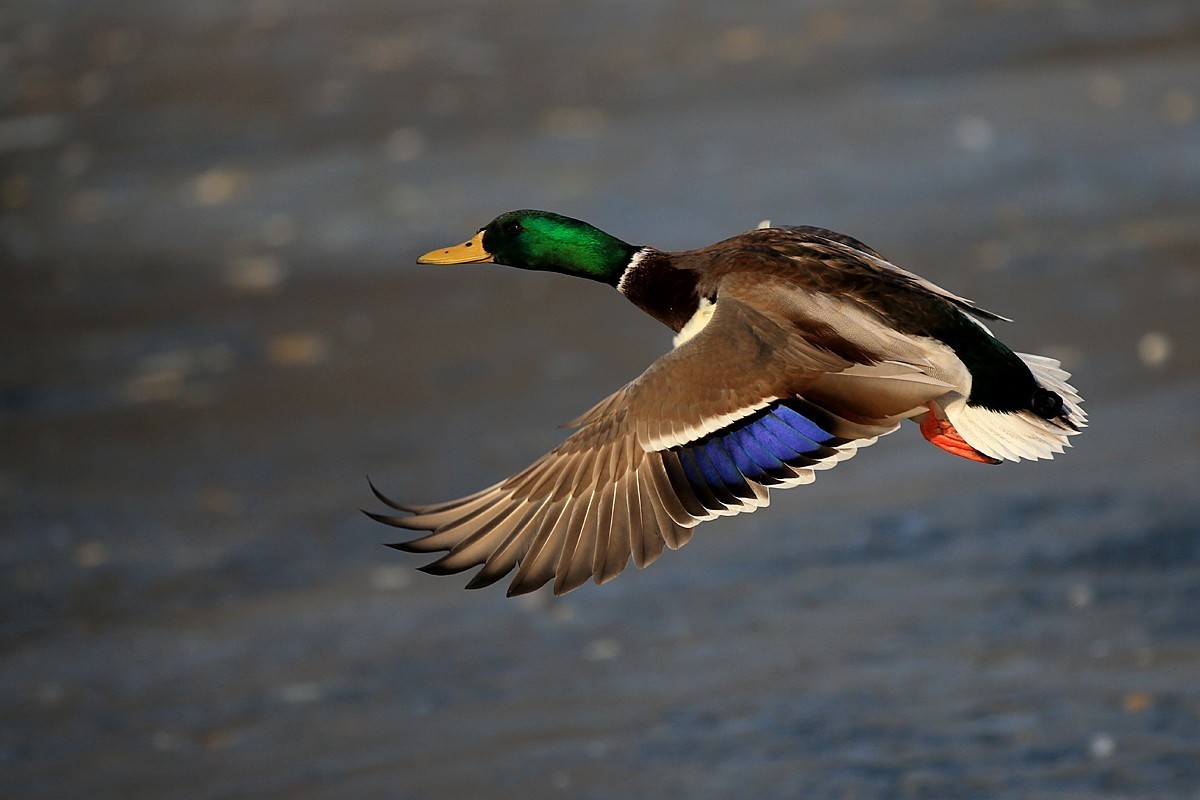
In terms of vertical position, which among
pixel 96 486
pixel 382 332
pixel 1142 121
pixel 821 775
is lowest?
pixel 821 775

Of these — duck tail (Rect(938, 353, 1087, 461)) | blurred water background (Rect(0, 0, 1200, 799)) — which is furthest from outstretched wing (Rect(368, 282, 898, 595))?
blurred water background (Rect(0, 0, 1200, 799))

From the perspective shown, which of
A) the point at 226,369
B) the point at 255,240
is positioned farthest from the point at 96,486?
the point at 255,240

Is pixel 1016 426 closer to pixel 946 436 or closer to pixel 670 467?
pixel 946 436

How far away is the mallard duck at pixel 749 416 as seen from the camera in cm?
420

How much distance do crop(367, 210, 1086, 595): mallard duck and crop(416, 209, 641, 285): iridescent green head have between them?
0.53 meters

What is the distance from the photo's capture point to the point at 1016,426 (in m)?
4.43

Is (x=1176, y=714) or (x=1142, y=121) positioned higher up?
(x=1142, y=121)

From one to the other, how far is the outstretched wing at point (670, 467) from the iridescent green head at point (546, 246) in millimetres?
664

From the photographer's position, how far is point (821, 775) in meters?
5.59

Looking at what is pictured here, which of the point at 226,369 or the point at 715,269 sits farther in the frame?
the point at 226,369

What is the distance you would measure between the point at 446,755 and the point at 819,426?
2117 mm

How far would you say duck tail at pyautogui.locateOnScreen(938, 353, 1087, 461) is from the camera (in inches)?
173

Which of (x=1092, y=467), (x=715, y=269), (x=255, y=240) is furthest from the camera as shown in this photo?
(x=255, y=240)

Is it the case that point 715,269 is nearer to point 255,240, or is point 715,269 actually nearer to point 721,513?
point 721,513
